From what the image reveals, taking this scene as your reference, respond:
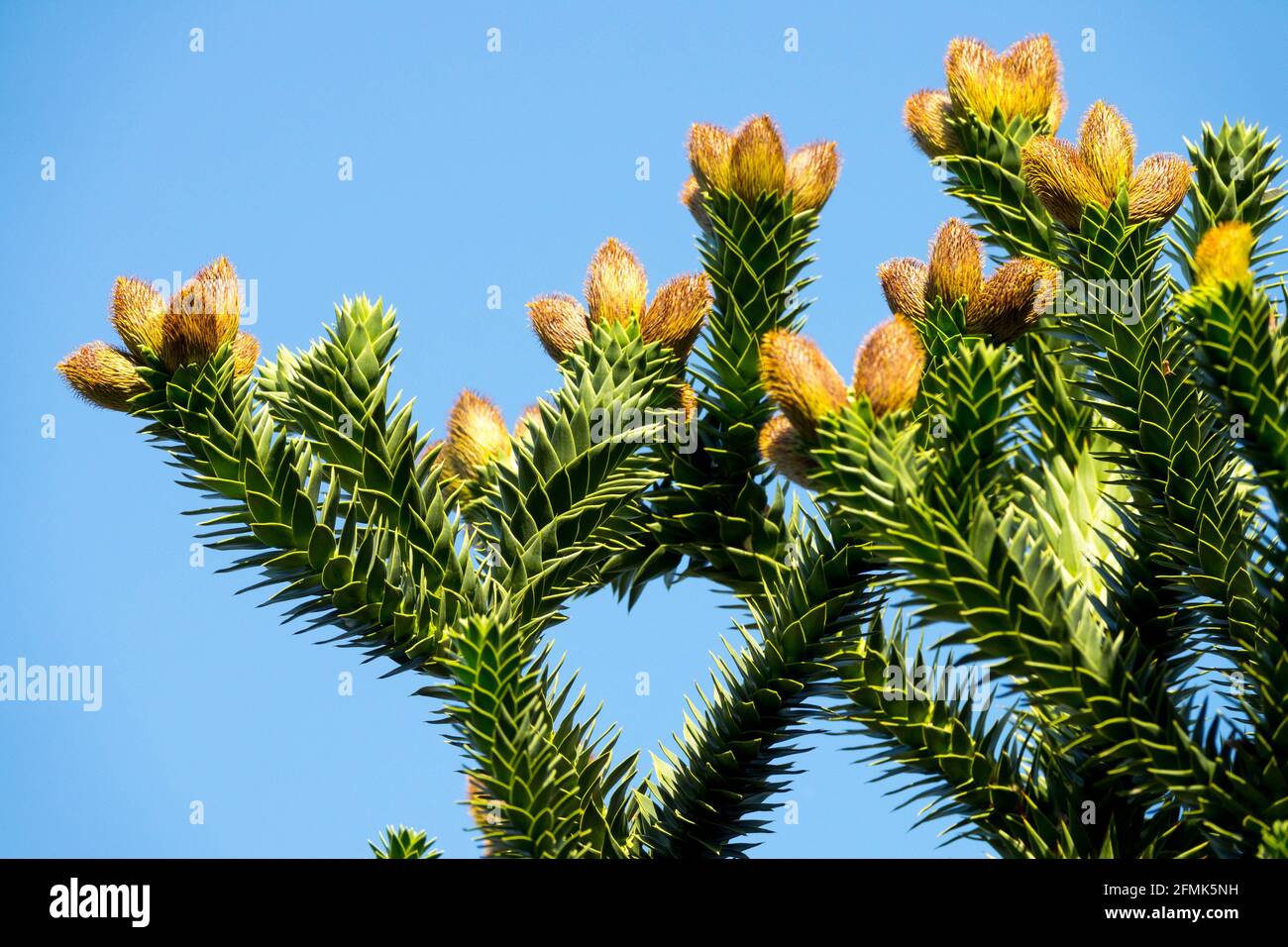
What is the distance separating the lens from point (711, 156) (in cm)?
390

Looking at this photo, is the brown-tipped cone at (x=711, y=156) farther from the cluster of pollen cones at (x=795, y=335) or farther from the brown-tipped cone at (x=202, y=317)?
the brown-tipped cone at (x=202, y=317)

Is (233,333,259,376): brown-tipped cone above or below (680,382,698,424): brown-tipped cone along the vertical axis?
above

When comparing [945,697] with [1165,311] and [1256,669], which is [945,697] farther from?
[1165,311]

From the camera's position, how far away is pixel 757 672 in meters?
3.40

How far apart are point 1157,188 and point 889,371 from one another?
1.40m

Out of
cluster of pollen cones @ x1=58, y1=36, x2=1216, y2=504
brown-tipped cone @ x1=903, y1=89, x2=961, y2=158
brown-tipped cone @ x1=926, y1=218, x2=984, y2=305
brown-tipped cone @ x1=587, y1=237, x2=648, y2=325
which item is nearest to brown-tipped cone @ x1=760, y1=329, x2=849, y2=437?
cluster of pollen cones @ x1=58, y1=36, x2=1216, y2=504

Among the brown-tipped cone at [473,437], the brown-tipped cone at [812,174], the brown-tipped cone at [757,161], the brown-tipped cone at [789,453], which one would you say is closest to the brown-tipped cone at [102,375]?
the brown-tipped cone at [473,437]

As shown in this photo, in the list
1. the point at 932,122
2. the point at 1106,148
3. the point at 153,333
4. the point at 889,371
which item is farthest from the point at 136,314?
the point at 932,122

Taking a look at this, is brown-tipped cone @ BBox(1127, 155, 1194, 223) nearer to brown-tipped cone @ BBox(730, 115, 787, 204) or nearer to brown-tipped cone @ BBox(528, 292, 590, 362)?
brown-tipped cone @ BBox(730, 115, 787, 204)

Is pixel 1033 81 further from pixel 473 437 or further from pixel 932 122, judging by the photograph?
pixel 473 437

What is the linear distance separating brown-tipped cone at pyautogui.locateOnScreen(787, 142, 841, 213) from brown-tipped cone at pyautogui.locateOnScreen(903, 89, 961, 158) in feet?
2.93

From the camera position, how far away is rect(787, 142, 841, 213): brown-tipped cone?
3.92m

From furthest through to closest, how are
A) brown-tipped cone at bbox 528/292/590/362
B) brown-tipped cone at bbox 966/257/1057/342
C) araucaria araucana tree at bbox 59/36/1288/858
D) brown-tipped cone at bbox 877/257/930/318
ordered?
1. brown-tipped cone at bbox 528/292/590/362
2. brown-tipped cone at bbox 877/257/930/318
3. brown-tipped cone at bbox 966/257/1057/342
4. araucaria araucana tree at bbox 59/36/1288/858

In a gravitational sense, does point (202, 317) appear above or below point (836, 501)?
above
